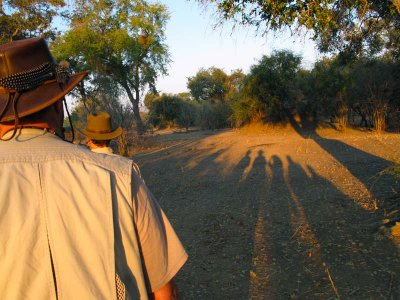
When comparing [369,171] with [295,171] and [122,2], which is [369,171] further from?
[122,2]

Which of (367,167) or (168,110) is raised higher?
(168,110)

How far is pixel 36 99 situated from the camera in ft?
4.66

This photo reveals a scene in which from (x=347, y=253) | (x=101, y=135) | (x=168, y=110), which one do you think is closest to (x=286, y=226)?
(x=347, y=253)

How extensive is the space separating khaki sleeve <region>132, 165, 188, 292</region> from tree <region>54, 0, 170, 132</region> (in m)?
26.7

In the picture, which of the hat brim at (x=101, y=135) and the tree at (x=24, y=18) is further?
the tree at (x=24, y=18)

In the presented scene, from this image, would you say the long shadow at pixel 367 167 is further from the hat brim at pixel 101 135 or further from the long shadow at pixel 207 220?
the hat brim at pixel 101 135

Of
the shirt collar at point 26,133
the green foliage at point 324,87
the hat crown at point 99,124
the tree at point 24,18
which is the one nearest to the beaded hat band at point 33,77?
the shirt collar at point 26,133

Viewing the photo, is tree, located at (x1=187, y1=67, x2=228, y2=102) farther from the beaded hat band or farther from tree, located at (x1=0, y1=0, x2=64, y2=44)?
the beaded hat band

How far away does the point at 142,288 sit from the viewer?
1440 millimetres

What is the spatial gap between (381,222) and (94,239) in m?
5.10

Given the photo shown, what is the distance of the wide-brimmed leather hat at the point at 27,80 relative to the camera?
4.54 feet

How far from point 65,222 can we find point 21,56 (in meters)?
0.58

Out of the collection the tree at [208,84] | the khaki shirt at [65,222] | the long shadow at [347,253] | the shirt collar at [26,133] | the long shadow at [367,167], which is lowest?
the long shadow at [347,253]

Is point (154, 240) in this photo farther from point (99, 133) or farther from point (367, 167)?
point (367, 167)
